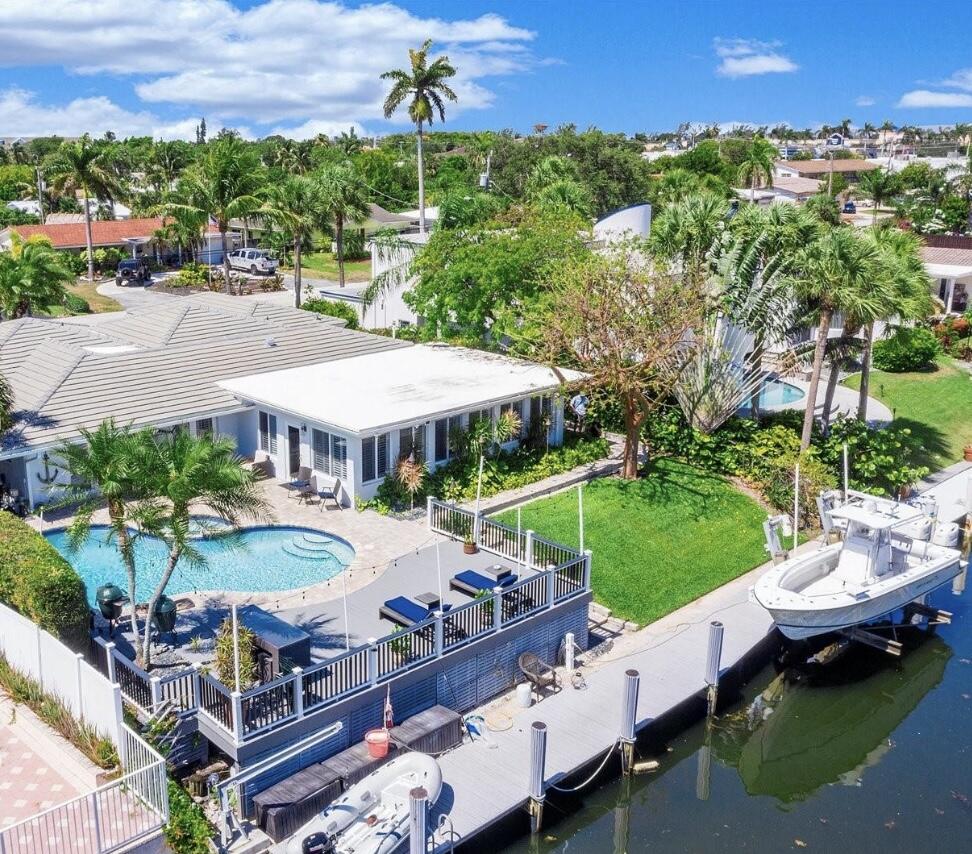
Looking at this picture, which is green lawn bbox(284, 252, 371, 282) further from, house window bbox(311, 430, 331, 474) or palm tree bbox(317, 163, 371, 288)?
house window bbox(311, 430, 331, 474)

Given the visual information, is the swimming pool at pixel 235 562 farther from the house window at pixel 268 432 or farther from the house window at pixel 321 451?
the house window at pixel 268 432

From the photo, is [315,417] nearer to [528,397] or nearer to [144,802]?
[528,397]

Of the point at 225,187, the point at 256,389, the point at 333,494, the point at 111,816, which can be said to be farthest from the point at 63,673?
the point at 225,187

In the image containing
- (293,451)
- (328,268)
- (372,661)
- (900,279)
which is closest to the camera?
(372,661)

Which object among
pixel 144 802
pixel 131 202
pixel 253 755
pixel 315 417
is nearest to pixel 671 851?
pixel 253 755

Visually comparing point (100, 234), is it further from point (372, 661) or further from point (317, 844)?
point (317, 844)
